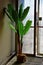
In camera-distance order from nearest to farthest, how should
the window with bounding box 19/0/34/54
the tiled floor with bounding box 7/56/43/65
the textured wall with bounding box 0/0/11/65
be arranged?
the textured wall with bounding box 0/0/11/65
the tiled floor with bounding box 7/56/43/65
the window with bounding box 19/0/34/54

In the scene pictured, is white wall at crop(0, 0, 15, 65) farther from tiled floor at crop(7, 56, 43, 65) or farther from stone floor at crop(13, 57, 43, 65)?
stone floor at crop(13, 57, 43, 65)

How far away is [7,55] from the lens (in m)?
4.11

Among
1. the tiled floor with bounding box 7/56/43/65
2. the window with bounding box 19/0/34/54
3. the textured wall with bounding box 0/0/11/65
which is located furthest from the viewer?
the window with bounding box 19/0/34/54

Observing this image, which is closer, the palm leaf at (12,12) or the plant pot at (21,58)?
the palm leaf at (12,12)

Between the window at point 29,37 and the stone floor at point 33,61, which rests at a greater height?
the window at point 29,37

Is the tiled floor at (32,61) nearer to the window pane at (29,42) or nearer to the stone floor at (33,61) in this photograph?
the stone floor at (33,61)

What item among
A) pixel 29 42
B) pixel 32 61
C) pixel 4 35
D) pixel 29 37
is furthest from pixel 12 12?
pixel 32 61

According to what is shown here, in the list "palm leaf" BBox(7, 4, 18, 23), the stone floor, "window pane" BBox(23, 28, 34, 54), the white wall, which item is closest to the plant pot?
the stone floor

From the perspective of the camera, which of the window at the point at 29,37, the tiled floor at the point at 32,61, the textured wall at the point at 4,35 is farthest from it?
the window at the point at 29,37

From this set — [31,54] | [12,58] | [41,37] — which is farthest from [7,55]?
[41,37]

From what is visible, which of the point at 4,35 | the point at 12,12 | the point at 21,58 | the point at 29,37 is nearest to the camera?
the point at 12,12

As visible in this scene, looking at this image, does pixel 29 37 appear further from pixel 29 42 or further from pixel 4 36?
pixel 4 36

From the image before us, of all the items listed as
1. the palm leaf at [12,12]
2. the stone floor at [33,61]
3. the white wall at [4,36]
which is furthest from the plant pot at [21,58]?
the palm leaf at [12,12]

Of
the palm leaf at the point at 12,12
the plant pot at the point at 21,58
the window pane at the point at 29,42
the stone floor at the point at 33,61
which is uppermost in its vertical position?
the palm leaf at the point at 12,12
